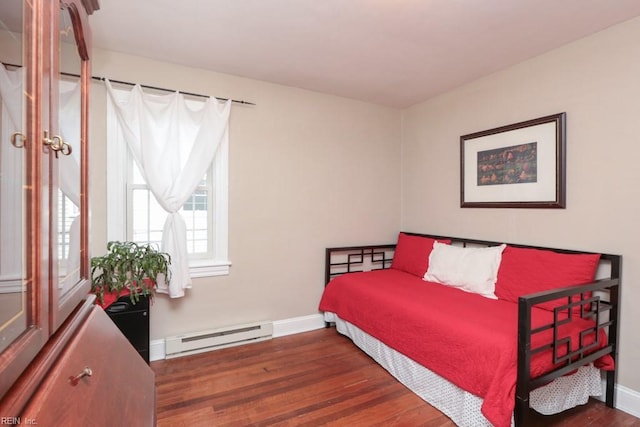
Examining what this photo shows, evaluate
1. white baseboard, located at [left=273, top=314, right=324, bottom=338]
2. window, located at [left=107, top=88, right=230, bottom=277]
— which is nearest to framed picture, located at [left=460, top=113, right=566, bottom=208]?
white baseboard, located at [left=273, top=314, right=324, bottom=338]

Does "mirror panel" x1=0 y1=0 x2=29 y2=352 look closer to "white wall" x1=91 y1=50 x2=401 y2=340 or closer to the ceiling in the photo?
the ceiling

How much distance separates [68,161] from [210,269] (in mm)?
2105

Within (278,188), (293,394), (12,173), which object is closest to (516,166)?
(278,188)

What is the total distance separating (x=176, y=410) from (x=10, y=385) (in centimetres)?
180

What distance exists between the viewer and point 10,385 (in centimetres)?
53

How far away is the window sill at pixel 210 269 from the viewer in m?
2.84

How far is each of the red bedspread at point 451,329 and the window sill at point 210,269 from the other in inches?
44.0

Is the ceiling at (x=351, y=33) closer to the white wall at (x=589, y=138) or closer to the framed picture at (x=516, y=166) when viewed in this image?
the white wall at (x=589, y=138)

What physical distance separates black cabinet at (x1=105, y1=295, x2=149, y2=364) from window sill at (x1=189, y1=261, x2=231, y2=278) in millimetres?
496

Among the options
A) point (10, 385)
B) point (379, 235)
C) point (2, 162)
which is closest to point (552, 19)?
point (379, 235)

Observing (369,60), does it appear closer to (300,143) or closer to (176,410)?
(300,143)

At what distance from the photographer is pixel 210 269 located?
114 inches

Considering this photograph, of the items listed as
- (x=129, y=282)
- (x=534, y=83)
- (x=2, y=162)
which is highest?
(x=534, y=83)

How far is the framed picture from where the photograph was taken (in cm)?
243
